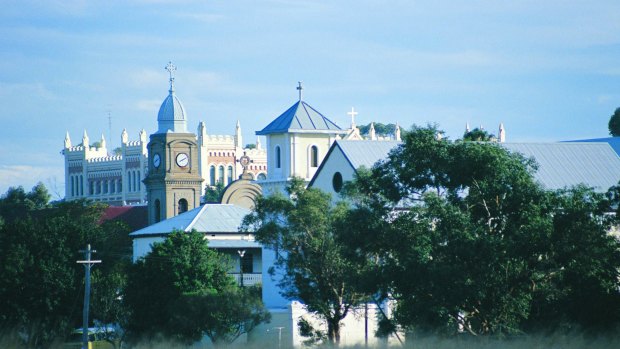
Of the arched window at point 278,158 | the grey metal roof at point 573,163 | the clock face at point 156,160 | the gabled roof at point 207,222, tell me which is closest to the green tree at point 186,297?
the arched window at point 278,158

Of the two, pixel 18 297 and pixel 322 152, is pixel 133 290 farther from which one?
pixel 322 152

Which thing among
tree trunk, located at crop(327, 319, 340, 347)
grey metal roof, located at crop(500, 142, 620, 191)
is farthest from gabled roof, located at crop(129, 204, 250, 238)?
tree trunk, located at crop(327, 319, 340, 347)

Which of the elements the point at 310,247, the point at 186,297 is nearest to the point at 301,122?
the point at 186,297

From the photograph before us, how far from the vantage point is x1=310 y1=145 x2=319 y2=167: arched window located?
76.4m

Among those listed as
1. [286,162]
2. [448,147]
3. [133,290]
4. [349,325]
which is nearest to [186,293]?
[133,290]

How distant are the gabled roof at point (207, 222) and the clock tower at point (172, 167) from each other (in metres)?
25.9

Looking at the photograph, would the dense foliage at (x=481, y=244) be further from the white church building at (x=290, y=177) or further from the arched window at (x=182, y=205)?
the arched window at (x=182, y=205)

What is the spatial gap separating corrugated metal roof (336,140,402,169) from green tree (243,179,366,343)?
9214 millimetres

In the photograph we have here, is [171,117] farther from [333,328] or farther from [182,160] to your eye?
[333,328]

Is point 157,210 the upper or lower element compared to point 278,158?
lower

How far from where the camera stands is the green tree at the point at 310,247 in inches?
1972

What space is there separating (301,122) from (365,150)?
579 inches

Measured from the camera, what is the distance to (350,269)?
1845 inches

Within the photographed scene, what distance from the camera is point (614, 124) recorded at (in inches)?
3856
